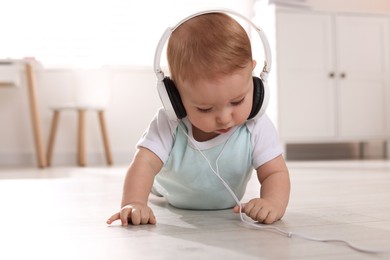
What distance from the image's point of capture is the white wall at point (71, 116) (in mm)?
3676

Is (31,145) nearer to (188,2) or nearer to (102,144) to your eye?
(102,144)

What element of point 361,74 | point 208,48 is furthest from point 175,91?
point 361,74

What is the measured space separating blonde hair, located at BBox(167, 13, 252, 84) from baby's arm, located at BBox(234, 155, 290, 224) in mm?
243

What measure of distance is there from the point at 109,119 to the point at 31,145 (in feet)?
1.90

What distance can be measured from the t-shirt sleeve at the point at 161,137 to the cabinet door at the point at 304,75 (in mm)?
2462

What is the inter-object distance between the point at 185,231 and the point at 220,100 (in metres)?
0.23

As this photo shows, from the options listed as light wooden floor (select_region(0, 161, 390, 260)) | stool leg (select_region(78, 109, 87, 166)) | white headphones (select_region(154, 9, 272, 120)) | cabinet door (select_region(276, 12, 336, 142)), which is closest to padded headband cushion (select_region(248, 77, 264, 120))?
white headphones (select_region(154, 9, 272, 120))

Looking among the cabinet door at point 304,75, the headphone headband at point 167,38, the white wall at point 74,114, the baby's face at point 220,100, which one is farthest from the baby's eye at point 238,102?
the white wall at point 74,114

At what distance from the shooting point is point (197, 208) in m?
1.15

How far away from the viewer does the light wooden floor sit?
69cm

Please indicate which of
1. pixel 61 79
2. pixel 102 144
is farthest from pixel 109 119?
pixel 61 79

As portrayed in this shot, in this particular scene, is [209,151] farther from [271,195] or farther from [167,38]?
[167,38]

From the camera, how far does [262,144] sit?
41.8 inches

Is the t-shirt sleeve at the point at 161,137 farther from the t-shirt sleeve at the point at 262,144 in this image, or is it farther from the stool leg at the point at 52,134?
the stool leg at the point at 52,134
